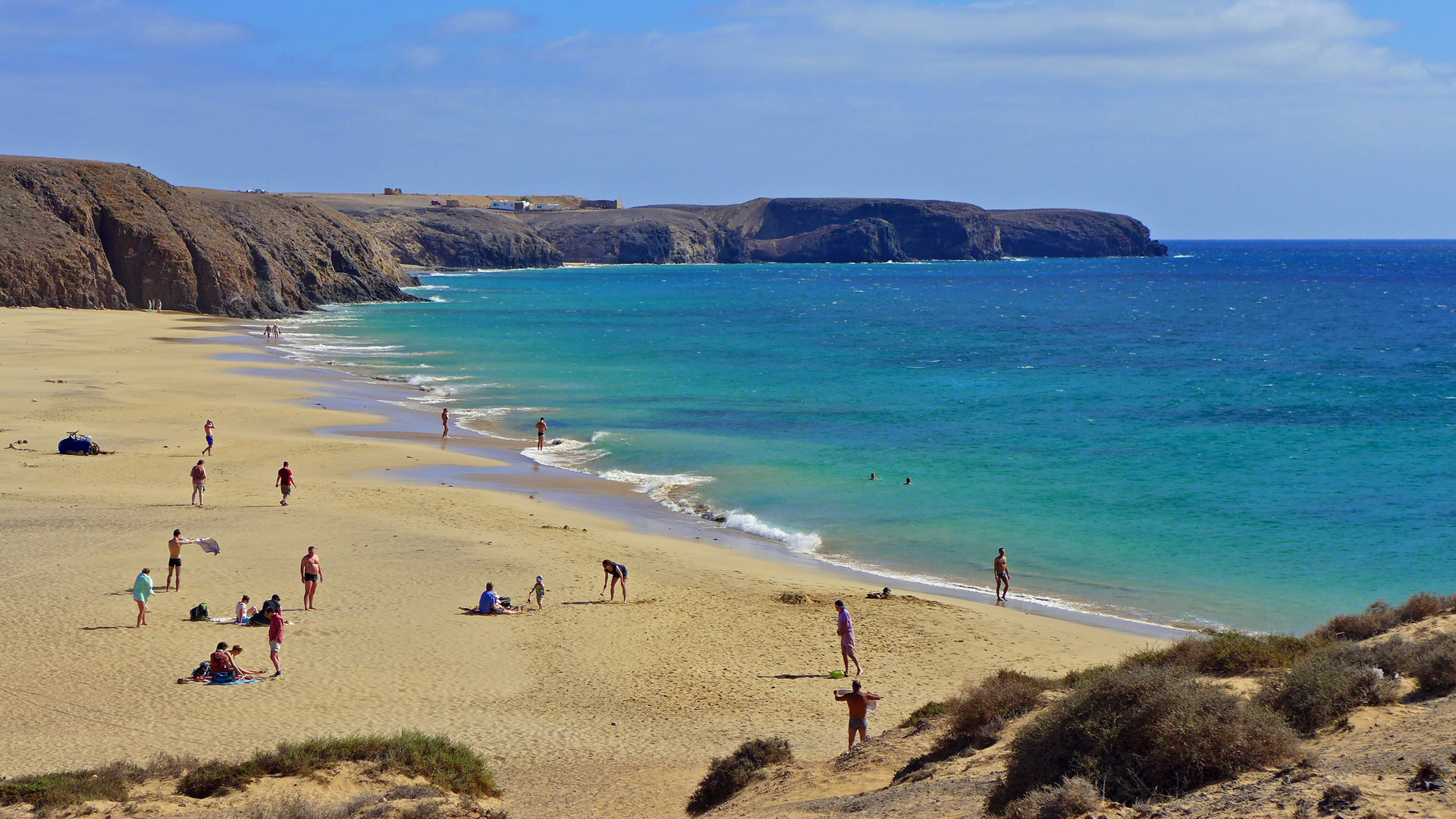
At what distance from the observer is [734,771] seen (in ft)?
34.9

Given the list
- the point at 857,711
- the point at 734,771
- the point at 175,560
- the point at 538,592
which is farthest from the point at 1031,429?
the point at 734,771

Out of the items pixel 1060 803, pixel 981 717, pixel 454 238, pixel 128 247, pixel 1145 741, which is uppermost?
pixel 454 238

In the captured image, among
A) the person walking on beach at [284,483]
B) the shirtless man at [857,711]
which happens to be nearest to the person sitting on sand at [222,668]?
the shirtless man at [857,711]

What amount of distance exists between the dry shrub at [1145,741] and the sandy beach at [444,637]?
13.4 ft

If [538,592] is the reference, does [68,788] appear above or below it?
above

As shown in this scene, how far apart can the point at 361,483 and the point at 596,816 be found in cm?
1817

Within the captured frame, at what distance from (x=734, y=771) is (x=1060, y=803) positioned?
393 centimetres

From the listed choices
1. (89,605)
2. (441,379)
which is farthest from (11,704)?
(441,379)

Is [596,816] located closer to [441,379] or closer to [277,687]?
[277,687]

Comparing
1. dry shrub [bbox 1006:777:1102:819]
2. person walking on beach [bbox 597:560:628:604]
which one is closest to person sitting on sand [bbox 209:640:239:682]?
person walking on beach [bbox 597:560:628:604]

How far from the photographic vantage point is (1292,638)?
37.8 ft

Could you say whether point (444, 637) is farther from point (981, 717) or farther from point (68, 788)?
point (981, 717)

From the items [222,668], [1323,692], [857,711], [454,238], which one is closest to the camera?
[1323,692]

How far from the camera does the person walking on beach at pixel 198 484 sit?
2297cm
